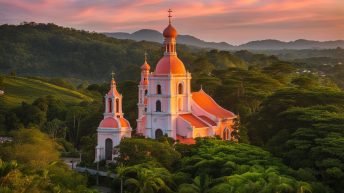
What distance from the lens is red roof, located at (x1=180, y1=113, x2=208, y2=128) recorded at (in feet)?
145

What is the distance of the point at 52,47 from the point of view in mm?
188375

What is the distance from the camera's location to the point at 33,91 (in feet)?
318

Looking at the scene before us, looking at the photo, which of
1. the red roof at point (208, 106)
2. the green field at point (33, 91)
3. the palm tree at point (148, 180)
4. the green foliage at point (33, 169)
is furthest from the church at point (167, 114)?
the green field at point (33, 91)

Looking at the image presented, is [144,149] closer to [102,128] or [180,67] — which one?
[102,128]

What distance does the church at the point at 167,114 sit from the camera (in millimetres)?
42750

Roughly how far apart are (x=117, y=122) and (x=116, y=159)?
450cm

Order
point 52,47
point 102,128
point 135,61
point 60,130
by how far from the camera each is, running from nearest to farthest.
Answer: point 102,128 < point 60,130 < point 135,61 < point 52,47

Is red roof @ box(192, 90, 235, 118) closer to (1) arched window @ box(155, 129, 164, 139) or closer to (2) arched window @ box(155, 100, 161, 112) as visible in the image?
(2) arched window @ box(155, 100, 161, 112)

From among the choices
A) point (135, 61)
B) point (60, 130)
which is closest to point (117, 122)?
point (60, 130)

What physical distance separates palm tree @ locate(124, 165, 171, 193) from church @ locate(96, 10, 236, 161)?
8083 mm

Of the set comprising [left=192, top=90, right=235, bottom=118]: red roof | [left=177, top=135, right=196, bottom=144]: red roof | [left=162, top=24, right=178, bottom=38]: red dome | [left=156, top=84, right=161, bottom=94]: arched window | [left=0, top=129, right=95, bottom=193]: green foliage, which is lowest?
[left=0, top=129, right=95, bottom=193]: green foliage

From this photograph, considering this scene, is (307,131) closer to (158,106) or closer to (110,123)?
(158,106)

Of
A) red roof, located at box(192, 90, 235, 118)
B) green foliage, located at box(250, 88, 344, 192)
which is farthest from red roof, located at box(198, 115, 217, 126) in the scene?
green foliage, located at box(250, 88, 344, 192)

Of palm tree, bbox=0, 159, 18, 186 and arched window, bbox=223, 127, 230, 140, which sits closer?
palm tree, bbox=0, 159, 18, 186
